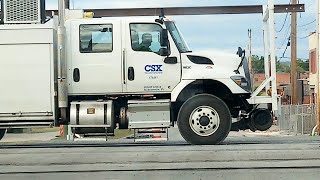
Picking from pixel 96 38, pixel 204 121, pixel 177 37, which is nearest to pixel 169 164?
pixel 204 121

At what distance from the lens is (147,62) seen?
14086mm

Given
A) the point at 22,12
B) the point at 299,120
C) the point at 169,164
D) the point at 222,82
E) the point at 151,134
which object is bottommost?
the point at 299,120

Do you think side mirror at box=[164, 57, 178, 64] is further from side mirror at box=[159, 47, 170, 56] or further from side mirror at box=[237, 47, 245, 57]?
side mirror at box=[237, 47, 245, 57]

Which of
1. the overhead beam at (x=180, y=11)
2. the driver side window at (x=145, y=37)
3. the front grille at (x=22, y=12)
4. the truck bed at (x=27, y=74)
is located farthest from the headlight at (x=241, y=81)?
the front grille at (x=22, y=12)

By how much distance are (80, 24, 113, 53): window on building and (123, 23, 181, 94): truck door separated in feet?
1.19

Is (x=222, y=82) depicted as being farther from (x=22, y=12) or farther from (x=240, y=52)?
(x=22, y=12)

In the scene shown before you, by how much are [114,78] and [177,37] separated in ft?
5.46

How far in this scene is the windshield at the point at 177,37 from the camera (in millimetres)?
14258

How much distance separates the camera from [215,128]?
13727mm

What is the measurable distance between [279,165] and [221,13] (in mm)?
10360

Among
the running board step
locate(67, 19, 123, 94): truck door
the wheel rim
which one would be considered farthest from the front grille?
the wheel rim

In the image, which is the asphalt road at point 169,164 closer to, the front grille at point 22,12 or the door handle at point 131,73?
the door handle at point 131,73

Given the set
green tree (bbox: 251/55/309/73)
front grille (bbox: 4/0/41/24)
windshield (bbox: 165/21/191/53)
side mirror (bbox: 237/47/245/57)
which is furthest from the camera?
green tree (bbox: 251/55/309/73)

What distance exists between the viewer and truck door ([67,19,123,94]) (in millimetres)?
14062
